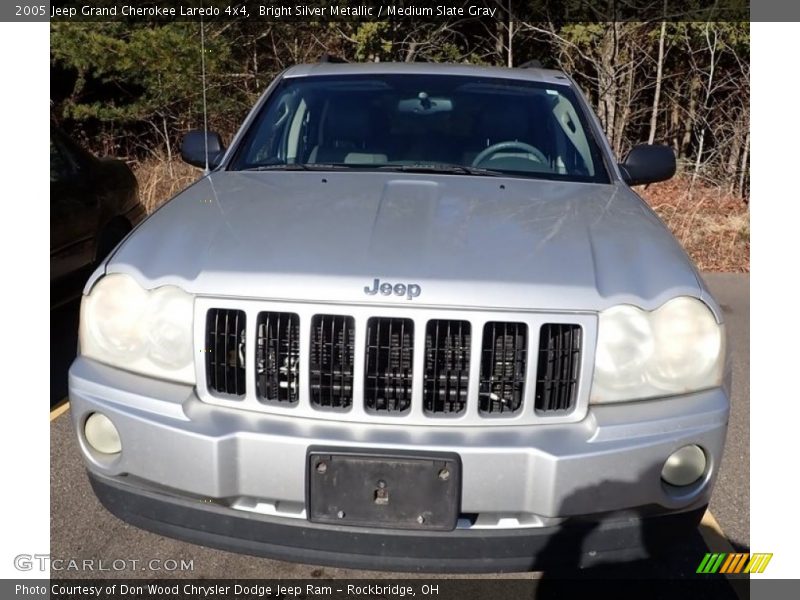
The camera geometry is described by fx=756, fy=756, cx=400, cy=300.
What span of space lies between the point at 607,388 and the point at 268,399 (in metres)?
1.00

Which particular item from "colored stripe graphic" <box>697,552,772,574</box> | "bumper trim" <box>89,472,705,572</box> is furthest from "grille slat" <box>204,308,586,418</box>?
"colored stripe graphic" <box>697,552,772,574</box>

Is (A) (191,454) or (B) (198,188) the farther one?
(B) (198,188)

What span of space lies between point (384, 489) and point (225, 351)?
0.62 meters

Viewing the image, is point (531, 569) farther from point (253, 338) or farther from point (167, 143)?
point (167, 143)

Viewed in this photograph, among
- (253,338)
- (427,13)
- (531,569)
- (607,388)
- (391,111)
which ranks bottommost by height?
(531,569)

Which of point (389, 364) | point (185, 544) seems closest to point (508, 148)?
point (389, 364)

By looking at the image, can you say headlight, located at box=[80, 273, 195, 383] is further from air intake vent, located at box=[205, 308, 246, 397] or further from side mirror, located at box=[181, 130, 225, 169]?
side mirror, located at box=[181, 130, 225, 169]

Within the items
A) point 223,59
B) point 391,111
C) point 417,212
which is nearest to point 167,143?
point 223,59

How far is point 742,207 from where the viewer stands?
8.84m

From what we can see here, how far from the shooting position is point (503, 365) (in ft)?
7.21

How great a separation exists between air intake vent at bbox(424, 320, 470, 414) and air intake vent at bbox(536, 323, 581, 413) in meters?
0.22

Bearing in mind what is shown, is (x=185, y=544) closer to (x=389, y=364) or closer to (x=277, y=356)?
(x=277, y=356)

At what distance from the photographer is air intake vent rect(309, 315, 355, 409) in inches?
86.3

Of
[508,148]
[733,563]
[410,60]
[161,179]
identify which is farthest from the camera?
[410,60]
